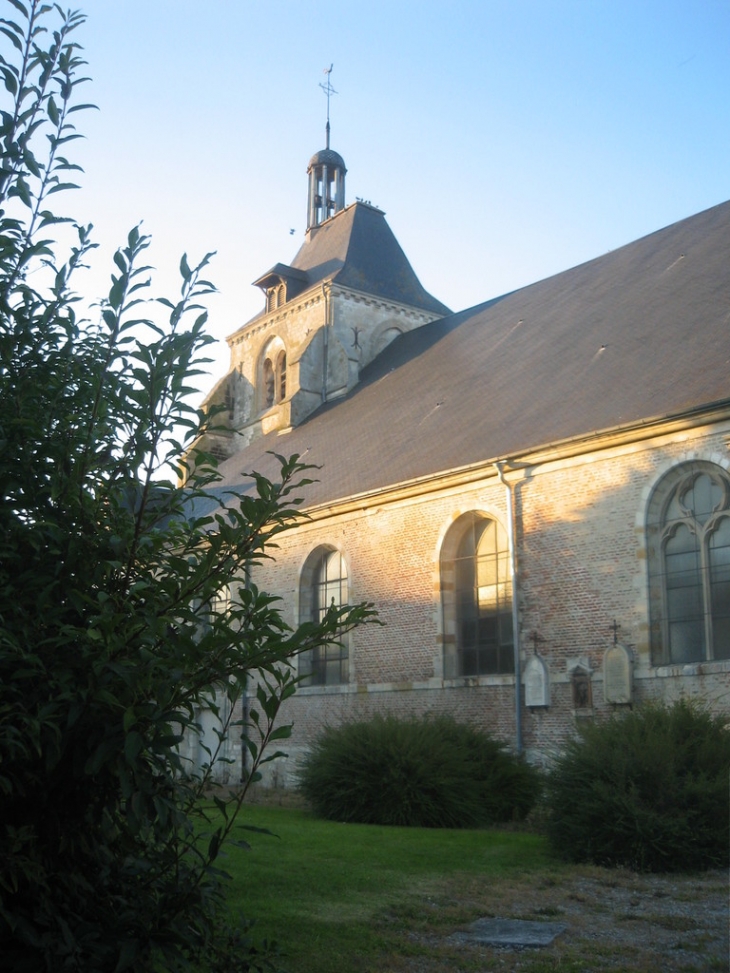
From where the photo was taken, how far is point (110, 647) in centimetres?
346

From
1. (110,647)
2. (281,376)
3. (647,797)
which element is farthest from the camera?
(281,376)

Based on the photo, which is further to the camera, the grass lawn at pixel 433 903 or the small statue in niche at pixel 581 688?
the small statue in niche at pixel 581 688

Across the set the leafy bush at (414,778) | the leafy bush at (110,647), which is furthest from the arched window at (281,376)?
the leafy bush at (110,647)

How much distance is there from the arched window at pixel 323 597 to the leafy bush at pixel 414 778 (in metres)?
5.99

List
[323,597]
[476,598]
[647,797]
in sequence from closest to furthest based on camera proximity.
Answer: [647,797]
[476,598]
[323,597]

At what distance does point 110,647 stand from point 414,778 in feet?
32.3

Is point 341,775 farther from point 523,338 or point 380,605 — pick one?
point 523,338

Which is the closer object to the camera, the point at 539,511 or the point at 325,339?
the point at 539,511

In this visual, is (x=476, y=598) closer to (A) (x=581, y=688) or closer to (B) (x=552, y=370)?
(A) (x=581, y=688)

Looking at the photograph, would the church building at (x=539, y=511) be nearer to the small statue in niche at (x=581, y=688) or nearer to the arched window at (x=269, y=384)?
the small statue in niche at (x=581, y=688)

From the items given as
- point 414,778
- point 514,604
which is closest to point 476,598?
point 514,604

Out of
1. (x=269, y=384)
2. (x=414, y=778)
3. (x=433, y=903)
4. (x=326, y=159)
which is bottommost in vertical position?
(x=433, y=903)

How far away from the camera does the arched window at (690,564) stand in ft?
45.9

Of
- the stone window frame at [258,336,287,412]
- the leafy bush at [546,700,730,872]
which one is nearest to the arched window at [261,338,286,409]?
the stone window frame at [258,336,287,412]
